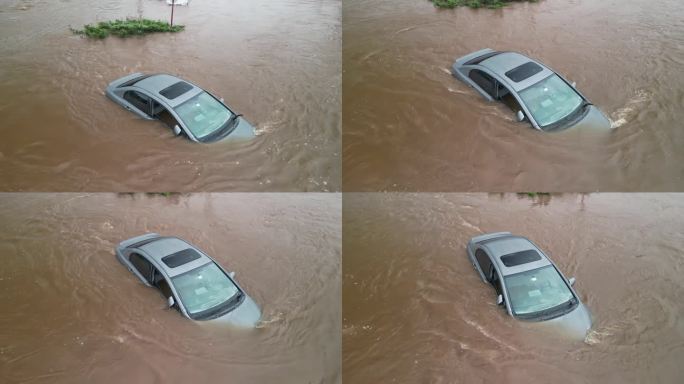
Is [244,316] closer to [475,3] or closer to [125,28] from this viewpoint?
[125,28]

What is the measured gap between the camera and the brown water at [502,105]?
6.75 metres

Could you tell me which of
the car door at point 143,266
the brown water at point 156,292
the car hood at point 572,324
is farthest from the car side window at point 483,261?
the car door at point 143,266

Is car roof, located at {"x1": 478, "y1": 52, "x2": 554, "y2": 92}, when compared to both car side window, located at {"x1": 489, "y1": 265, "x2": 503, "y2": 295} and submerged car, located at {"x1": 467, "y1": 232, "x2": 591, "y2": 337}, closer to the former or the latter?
submerged car, located at {"x1": 467, "y1": 232, "x2": 591, "y2": 337}

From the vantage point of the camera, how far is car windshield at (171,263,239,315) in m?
5.98

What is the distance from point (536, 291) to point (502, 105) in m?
1.77

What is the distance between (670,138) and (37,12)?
6.11 m

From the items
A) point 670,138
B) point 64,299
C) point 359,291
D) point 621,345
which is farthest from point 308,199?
point 670,138

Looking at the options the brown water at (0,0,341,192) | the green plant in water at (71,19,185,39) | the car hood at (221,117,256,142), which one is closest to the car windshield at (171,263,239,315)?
the brown water at (0,0,341,192)

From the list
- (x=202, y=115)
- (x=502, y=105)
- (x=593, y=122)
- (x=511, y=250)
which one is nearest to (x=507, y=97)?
(x=502, y=105)

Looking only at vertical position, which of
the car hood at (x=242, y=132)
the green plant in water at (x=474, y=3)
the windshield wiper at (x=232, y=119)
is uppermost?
the green plant in water at (x=474, y=3)

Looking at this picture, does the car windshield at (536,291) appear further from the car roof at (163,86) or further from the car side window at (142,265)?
the car roof at (163,86)

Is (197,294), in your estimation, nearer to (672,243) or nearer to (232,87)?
(232,87)

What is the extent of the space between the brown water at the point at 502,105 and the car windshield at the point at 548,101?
147 mm

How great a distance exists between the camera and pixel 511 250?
6.21 metres
